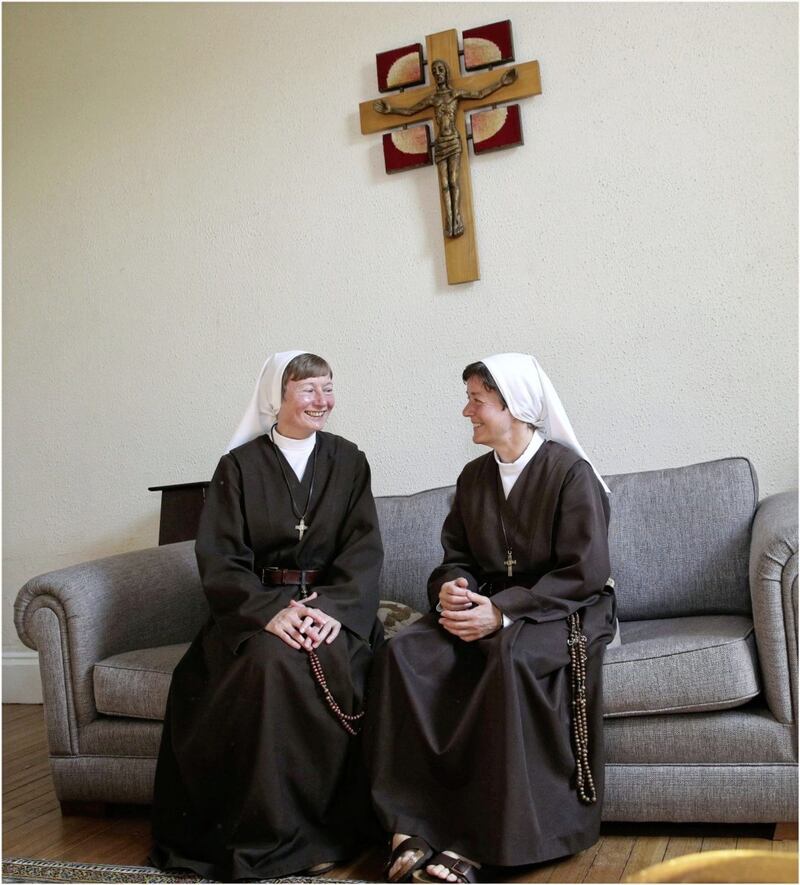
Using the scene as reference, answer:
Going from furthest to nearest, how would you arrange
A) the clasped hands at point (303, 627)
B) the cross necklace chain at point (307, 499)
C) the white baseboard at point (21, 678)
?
the white baseboard at point (21, 678) → the cross necklace chain at point (307, 499) → the clasped hands at point (303, 627)

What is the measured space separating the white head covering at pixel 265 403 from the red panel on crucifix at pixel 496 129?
4.07ft

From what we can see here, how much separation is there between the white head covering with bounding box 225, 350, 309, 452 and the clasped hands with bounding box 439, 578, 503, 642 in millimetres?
870

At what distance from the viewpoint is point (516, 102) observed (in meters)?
3.67

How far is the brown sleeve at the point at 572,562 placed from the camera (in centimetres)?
254

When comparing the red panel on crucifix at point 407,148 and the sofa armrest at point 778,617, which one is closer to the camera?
the sofa armrest at point 778,617

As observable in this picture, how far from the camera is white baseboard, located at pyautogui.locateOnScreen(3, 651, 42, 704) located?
4547 mm

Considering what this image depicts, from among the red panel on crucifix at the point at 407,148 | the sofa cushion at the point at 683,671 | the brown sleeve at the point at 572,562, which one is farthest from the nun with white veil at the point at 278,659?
the red panel on crucifix at the point at 407,148

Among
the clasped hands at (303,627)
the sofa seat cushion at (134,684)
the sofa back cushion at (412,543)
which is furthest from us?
the sofa back cushion at (412,543)

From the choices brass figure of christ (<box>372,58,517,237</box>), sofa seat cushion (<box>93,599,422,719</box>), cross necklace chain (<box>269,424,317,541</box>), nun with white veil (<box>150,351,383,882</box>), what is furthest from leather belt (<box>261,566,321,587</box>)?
brass figure of christ (<box>372,58,517,237</box>)

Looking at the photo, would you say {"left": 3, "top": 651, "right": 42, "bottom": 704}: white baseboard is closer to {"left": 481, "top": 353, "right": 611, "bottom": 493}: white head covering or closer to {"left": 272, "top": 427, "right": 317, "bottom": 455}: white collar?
{"left": 272, "top": 427, "right": 317, "bottom": 455}: white collar

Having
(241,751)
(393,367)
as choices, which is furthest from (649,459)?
(241,751)

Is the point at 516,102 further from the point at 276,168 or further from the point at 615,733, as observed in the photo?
the point at 615,733

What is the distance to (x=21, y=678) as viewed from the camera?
15.0ft

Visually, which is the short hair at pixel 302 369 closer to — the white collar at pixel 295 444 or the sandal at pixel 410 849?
the white collar at pixel 295 444
